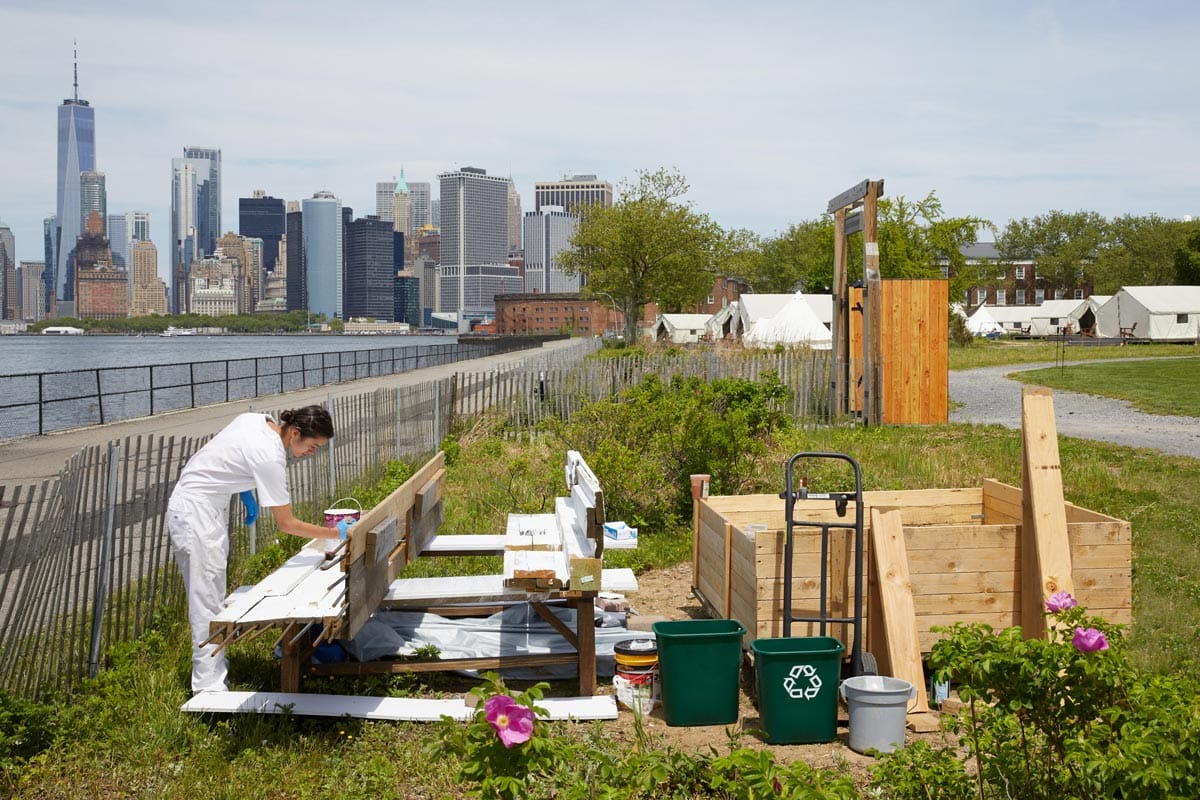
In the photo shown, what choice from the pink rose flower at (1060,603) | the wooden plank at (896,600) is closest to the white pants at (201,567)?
the wooden plank at (896,600)

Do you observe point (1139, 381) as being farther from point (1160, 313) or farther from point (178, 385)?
point (1160, 313)

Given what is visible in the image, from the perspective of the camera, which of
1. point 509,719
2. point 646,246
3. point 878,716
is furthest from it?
point 646,246

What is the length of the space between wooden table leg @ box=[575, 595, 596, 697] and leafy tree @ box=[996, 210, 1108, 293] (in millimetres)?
142126

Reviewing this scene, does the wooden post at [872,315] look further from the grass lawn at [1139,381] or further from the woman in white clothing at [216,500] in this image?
the woman in white clothing at [216,500]

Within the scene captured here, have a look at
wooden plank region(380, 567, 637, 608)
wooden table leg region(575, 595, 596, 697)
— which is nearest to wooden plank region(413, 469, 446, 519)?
wooden plank region(380, 567, 637, 608)

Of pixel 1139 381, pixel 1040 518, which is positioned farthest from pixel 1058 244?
pixel 1040 518

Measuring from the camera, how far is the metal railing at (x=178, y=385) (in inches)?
1147

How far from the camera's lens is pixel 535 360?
2123 cm

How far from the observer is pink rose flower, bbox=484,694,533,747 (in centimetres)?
365

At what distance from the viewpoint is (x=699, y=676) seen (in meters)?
6.13

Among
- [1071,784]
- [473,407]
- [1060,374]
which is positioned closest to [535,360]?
[473,407]

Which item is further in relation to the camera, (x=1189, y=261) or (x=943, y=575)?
(x=1189, y=261)

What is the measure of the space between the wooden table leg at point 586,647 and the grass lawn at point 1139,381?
64.3 ft

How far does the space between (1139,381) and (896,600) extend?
1164 inches
